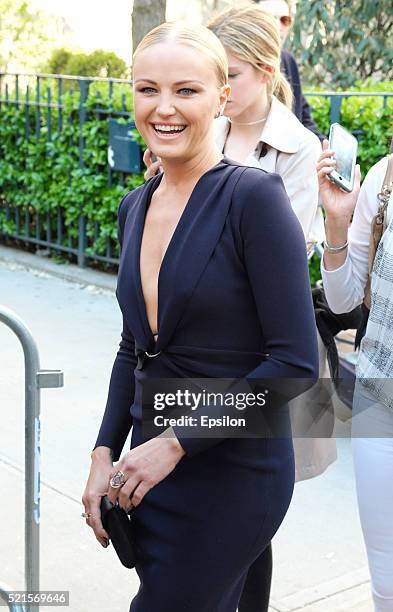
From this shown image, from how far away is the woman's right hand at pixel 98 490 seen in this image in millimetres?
2375

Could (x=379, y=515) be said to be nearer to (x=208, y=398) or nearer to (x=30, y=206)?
(x=208, y=398)

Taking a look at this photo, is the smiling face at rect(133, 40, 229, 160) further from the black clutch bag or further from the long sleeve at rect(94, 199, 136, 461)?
the black clutch bag

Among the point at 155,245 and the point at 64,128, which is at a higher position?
the point at 155,245

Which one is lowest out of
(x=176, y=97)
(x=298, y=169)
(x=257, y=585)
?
(x=257, y=585)

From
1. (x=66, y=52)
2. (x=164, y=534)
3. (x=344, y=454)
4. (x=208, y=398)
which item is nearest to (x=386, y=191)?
(x=208, y=398)

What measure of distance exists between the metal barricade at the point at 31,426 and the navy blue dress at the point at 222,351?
0.78 metres

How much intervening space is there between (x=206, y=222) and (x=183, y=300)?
0.18 meters

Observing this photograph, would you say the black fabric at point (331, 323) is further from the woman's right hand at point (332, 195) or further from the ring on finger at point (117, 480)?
the ring on finger at point (117, 480)

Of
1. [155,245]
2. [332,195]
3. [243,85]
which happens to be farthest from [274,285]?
[243,85]

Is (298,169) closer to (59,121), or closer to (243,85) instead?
(243,85)

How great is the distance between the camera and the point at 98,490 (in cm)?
240

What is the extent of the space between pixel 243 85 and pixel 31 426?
1.28 meters

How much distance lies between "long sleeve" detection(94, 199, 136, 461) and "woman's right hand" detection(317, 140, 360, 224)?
717 mm

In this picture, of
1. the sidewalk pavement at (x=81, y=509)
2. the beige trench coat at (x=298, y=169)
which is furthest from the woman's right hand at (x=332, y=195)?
the sidewalk pavement at (x=81, y=509)
